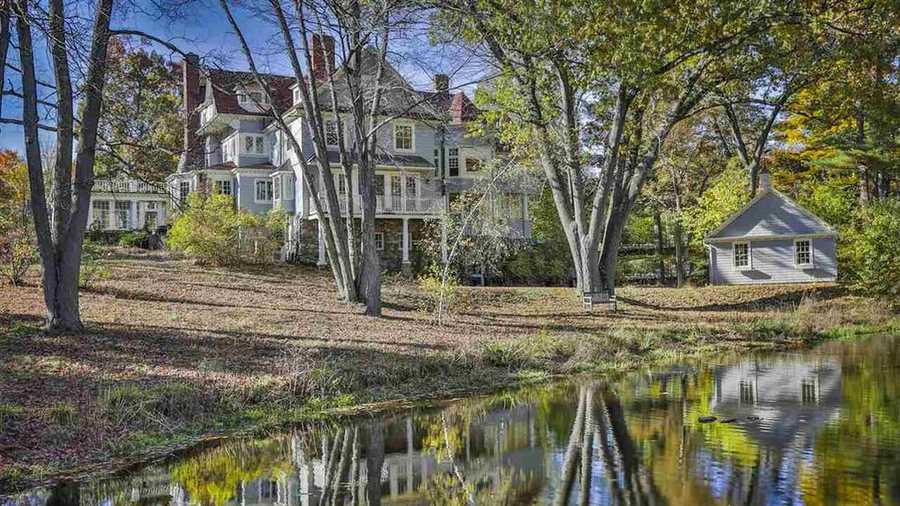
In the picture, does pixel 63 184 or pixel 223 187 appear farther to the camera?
pixel 223 187

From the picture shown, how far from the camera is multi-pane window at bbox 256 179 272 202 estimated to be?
3981 cm

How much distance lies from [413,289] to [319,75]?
10913mm

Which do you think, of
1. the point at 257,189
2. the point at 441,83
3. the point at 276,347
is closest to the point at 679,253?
the point at 257,189

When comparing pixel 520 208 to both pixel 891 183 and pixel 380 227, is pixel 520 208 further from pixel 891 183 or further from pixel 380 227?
pixel 891 183

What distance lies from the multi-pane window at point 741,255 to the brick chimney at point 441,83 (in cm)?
1857

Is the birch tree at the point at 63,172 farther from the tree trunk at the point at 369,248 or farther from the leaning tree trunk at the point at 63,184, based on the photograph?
the tree trunk at the point at 369,248

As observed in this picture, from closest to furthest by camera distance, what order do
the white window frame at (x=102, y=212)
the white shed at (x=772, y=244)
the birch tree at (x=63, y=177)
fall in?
the birch tree at (x=63, y=177) → the white shed at (x=772, y=244) → the white window frame at (x=102, y=212)

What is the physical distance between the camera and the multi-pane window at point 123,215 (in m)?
46.2

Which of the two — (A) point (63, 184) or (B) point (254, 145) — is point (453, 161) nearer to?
(B) point (254, 145)

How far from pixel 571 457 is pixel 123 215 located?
141 feet

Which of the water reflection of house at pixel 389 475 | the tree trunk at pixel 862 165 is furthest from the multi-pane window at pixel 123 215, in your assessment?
the water reflection of house at pixel 389 475

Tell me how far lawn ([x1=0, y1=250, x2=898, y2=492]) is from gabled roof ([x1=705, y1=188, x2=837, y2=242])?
4624 millimetres

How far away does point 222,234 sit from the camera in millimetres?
31312

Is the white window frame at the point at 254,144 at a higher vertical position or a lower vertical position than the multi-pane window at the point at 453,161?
higher
